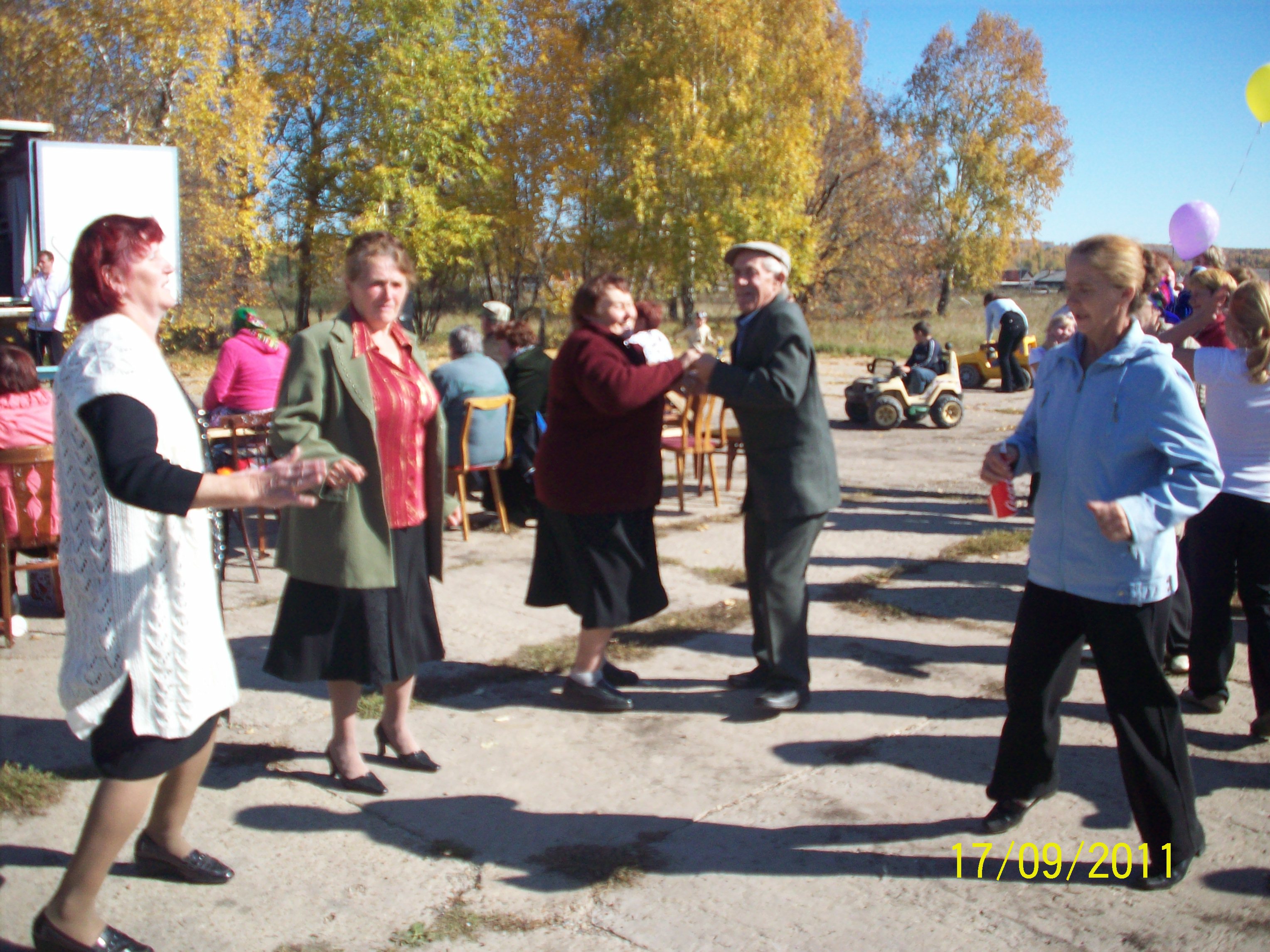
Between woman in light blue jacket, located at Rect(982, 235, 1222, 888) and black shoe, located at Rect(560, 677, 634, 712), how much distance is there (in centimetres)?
179

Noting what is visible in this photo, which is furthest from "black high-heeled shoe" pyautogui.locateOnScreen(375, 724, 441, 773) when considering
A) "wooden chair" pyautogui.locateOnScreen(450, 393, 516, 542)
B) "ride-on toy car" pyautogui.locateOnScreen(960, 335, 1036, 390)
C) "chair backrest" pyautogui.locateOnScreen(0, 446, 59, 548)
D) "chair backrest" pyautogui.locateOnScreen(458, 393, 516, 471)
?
"ride-on toy car" pyautogui.locateOnScreen(960, 335, 1036, 390)

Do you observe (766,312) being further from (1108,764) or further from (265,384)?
(265,384)

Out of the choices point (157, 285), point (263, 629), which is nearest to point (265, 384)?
point (263, 629)

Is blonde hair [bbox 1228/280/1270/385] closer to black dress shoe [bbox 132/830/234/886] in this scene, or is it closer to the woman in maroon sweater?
the woman in maroon sweater

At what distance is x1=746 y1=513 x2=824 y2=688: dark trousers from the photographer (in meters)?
4.14

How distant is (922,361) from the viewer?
1419cm

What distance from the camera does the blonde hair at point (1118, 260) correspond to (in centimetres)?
279

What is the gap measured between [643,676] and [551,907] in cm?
191

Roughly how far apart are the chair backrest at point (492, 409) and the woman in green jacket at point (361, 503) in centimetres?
336

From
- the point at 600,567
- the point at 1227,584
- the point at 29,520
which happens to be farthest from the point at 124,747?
the point at 1227,584

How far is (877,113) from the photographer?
143 ft

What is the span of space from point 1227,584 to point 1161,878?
1.53 m

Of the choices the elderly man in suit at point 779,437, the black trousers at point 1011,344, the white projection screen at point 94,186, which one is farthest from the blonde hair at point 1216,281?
the black trousers at point 1011,344

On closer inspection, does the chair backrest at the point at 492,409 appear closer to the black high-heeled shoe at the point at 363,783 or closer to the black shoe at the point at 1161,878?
the black high-heeled shoe at the point at 363,783
